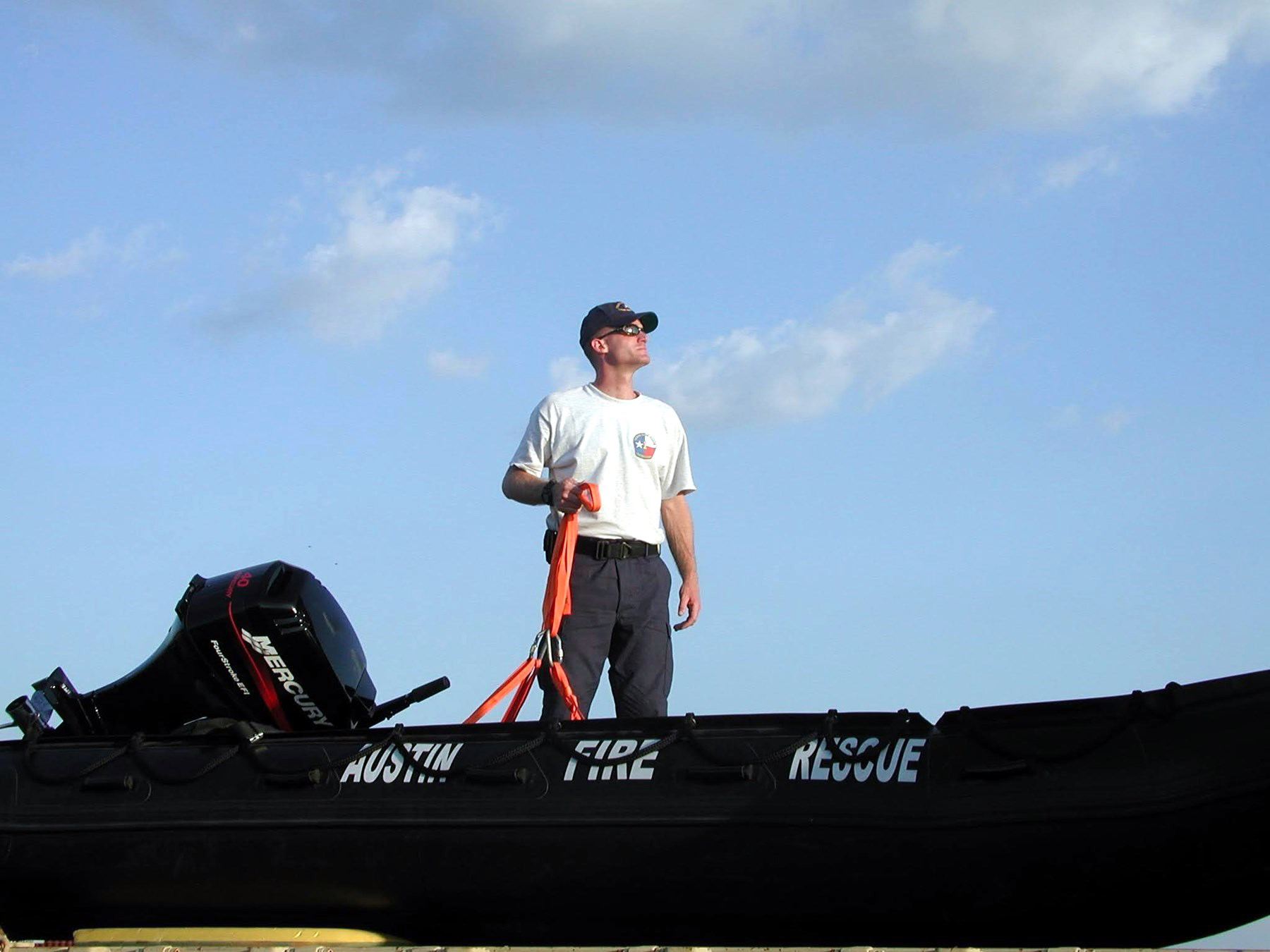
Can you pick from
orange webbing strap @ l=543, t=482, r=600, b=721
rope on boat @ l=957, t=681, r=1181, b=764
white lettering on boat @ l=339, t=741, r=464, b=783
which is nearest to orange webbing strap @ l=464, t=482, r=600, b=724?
orange webbing strap @ l=543, t=482, r=600, b=721

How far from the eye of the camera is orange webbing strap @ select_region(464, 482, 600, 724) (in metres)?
5.22

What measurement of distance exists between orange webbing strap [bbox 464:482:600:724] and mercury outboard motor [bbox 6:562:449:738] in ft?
1.15

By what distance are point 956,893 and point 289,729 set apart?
2323 millimetres

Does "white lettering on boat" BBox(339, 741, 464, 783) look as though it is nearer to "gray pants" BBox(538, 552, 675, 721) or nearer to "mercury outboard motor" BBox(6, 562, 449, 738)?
"mercury outboard motor" BBox(6, 562, 449, 738)

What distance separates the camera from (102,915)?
4.84m

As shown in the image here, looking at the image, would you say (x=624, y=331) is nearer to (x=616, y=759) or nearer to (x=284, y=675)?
(x=284, y=675)

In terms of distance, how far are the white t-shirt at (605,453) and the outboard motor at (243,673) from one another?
35.5 inches

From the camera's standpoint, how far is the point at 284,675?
516cm

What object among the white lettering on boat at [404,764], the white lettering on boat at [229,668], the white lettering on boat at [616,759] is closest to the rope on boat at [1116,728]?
the white lettering on boat at [616,759]

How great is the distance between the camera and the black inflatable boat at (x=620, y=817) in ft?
12.9

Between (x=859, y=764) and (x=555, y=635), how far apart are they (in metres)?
1.42

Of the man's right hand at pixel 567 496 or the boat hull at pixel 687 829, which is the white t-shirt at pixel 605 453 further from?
the boat hull at pixel 687 829

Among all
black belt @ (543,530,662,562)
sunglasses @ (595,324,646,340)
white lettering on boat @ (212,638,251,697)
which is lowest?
white lettering on boat @ (212,638,251,697)

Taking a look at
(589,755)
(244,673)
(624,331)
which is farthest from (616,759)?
(624,331)
